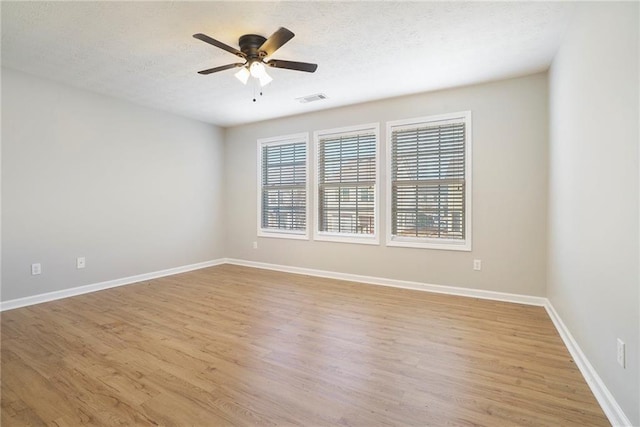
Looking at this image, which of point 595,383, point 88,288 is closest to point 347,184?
point 595,383

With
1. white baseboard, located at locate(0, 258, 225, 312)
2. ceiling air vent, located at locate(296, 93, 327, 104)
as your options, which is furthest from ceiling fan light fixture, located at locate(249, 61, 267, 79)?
white baseboard, located at locate(0, 258, 225, 312)

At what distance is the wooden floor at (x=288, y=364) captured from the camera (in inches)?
65.8

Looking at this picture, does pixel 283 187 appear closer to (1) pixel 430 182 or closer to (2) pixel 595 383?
(1) pixel 430 182

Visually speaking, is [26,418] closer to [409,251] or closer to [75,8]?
[75,8]

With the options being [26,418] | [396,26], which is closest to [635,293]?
[396,26]

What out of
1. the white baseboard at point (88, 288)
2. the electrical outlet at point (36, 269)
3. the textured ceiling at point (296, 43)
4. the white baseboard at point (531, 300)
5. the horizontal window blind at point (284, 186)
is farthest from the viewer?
the horizontal window blind at point (284, 186)

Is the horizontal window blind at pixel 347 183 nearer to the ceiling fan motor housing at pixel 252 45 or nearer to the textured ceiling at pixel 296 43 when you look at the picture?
the textured ceiling at pixel 296 43

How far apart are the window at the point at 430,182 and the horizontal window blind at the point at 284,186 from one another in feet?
5.03

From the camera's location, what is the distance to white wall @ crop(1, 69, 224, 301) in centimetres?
338

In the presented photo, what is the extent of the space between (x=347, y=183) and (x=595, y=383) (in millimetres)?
3410

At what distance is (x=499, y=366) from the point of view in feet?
7.03

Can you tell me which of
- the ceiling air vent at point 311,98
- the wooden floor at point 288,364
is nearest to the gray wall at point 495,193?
the wooden floor at point 288,364

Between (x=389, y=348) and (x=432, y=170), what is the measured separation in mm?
2458

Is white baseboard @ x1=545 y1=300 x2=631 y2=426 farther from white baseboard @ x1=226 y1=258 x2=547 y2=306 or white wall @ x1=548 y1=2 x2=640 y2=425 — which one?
white baseboard @ x1=226 y1=258 x2=547 y2=306
